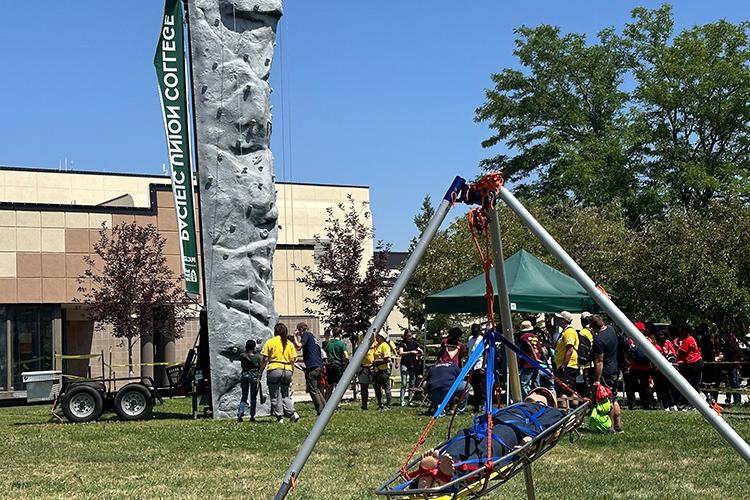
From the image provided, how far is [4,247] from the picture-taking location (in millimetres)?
34094

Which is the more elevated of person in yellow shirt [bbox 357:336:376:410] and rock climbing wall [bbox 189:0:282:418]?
rock climbing wall [bbox 189:0:282:418]

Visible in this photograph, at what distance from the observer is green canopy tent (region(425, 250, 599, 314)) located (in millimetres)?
20547

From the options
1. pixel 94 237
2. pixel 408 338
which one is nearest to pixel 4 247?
pixel 94 237

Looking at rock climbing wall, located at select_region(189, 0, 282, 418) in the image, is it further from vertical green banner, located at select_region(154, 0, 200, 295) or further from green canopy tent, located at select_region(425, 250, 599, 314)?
green canopy tent, located at select_region(425, 250, 599, 314)

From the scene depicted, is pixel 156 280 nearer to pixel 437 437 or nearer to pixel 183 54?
pixel 183 54

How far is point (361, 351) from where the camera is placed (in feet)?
23.4

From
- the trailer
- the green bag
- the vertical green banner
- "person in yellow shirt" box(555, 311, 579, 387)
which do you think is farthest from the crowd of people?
the vertical green banner

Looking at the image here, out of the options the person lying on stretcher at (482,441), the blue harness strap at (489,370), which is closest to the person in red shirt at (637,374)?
the person lying on stretcher at (482,441)

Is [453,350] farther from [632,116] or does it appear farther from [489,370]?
[632,116]

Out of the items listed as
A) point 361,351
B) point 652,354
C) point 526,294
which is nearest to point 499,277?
point 361,351

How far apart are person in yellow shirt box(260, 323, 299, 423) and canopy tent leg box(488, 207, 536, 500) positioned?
10232mm

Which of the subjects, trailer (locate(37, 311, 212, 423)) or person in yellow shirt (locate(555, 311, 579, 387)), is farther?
trailer (locate(37, 311, 212, 423))

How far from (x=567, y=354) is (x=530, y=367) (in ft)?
4.23

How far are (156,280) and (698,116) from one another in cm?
2464
